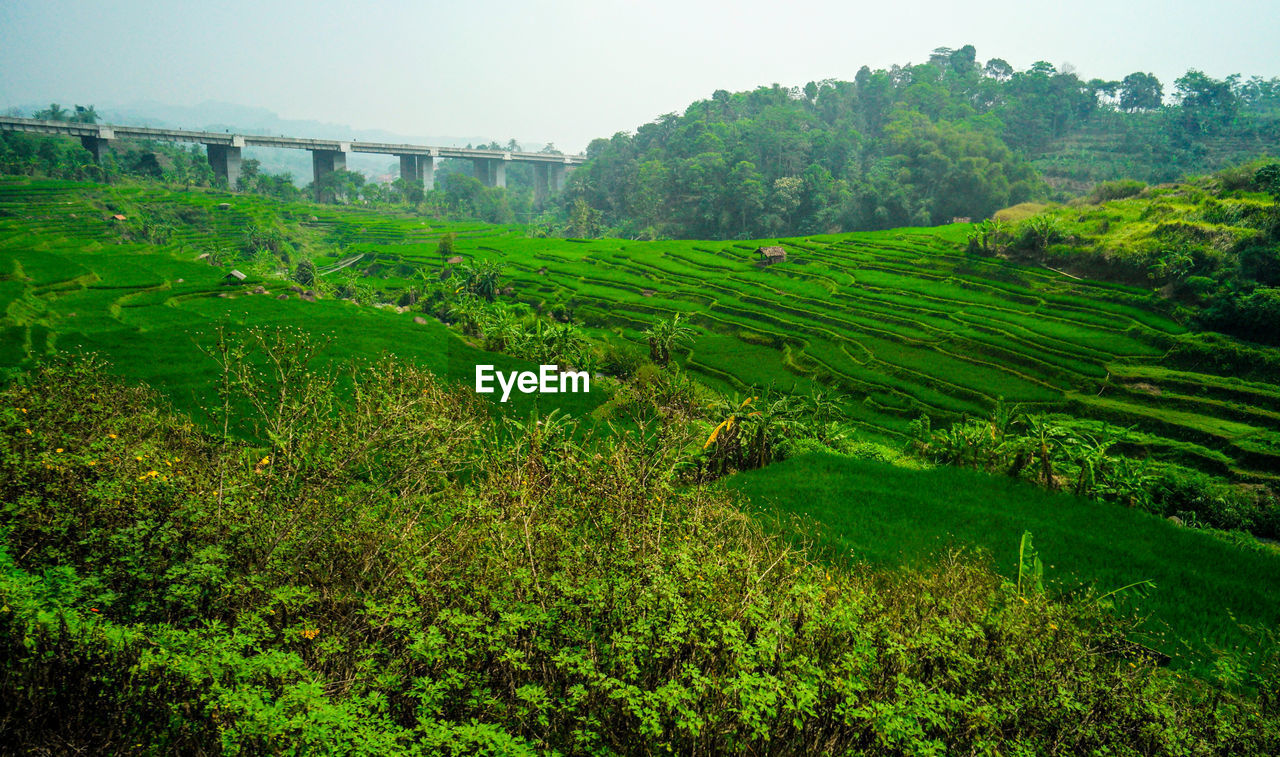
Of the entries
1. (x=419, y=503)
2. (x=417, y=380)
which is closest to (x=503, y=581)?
(x=419, y=503)

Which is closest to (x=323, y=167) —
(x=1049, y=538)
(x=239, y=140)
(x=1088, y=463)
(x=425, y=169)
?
(x=239, y=140)

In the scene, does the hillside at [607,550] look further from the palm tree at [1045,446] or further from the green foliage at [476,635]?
the palm tree at [1045,446]

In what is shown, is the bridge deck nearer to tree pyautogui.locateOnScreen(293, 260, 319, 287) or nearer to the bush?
tree pyautogui.locateOnScreen(293, 260, 319, 287)

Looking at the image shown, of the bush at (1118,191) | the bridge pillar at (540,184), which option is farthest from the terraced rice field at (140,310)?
the bridge pillar at (540,184)

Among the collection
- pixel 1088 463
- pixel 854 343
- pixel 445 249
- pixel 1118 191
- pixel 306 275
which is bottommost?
pixel 1088 463

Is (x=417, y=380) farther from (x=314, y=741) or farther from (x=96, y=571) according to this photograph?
(x=314, y=741)

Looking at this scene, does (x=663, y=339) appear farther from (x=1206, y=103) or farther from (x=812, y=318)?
(x=1206, y=103)
